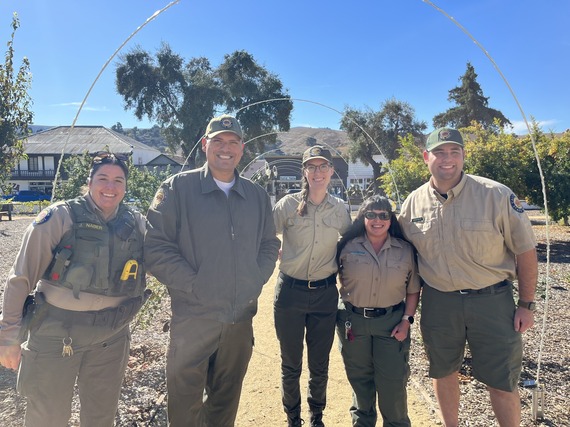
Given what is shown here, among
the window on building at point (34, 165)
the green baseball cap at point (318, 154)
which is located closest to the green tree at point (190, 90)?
the window on building at point (34, 165)

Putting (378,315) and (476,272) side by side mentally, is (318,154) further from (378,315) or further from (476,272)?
(476,272)

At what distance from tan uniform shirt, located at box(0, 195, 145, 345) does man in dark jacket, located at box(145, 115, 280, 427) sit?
506 millimetres

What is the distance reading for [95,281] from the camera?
8.25 feet

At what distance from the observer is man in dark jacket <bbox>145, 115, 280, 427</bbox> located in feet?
8.95

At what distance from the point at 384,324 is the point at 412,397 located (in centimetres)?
152

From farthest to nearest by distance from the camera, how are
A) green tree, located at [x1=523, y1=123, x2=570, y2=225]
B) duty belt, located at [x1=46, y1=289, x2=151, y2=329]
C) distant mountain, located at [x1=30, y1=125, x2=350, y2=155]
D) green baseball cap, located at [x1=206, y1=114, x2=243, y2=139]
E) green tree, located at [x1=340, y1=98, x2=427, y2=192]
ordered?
distant mountain, located at [x1=30, y1=125, x2=350, y2=155] < green tree, located at [x1=340, y1=98, x2=427, y2=192] < green tree, located at [x1=523, y1=123, x2=570, y2=225] < green baseball cap, located at [x1=206, y1=114, x2=243, y2=139] < duty belt, located at [x1=46, y1=289, x2=151, y2=329]

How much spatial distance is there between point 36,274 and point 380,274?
2.30 metres

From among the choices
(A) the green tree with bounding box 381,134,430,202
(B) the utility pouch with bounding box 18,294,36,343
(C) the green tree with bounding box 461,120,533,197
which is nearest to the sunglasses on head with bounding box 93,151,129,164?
(B) the utility pouch with bounding box 18,294,36,343

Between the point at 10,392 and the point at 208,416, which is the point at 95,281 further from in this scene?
the point at 10,392

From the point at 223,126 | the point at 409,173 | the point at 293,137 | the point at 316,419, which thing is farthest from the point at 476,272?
the point at 293,137

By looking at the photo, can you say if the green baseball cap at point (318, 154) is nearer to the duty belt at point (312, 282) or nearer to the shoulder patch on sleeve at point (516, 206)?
the duty belt at point (312, 282)

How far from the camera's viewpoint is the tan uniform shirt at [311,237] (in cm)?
341

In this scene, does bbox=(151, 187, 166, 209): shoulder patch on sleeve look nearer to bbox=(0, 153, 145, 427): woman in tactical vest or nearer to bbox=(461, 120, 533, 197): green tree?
bbox=(0, 153, 145, 427): woman in tactical vest

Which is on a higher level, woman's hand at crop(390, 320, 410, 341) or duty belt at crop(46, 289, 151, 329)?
duty belt at crop(46, 289, 151, 329)
